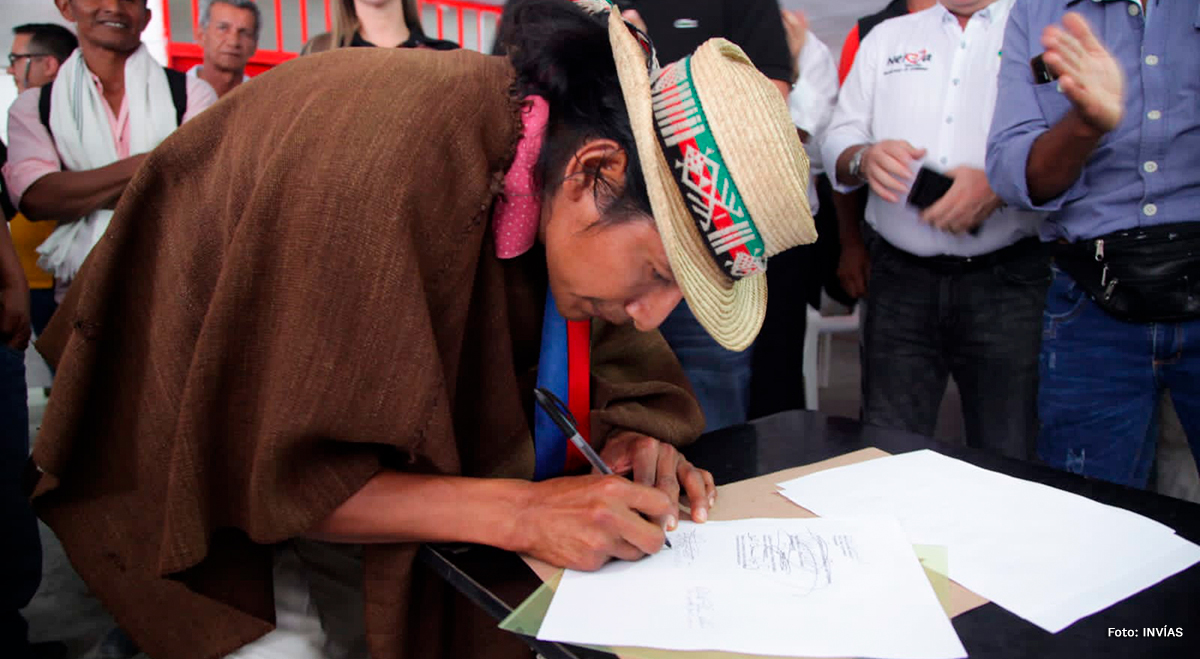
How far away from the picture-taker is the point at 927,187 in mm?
1836

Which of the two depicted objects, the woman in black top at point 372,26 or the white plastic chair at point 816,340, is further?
the white plastic chair at point 816,340

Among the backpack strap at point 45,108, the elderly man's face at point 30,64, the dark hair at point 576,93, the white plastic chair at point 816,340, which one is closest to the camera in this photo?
the dark hair at point 576,93

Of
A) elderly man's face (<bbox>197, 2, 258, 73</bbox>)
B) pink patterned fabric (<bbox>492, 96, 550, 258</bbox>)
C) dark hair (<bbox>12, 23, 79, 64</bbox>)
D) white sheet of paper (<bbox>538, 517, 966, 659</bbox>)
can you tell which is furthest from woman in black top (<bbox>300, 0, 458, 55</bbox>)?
dark hair (<bbox>12, 23, 79, 64</bbox>)

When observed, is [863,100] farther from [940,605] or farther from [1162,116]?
[940,605]

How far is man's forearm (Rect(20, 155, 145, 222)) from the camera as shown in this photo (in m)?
2.10

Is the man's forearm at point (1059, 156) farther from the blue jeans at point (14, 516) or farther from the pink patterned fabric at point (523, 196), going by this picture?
the blue jeans at point (14, 516)

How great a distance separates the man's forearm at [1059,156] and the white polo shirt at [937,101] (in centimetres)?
22

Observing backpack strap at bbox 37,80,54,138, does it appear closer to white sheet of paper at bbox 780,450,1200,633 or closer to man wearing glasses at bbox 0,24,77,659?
man wearing glasses at bbox 0,24,77,659

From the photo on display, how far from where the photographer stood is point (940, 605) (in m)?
0.71

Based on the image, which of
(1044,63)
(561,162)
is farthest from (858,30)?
(561,162)

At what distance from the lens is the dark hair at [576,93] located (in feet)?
2.90

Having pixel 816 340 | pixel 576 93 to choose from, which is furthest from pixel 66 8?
pixel 816 340

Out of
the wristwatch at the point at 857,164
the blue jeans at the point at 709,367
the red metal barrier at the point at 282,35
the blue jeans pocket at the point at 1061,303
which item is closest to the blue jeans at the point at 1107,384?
the blue jeans pocket at the point at 1061,303

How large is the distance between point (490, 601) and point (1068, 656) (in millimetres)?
484
